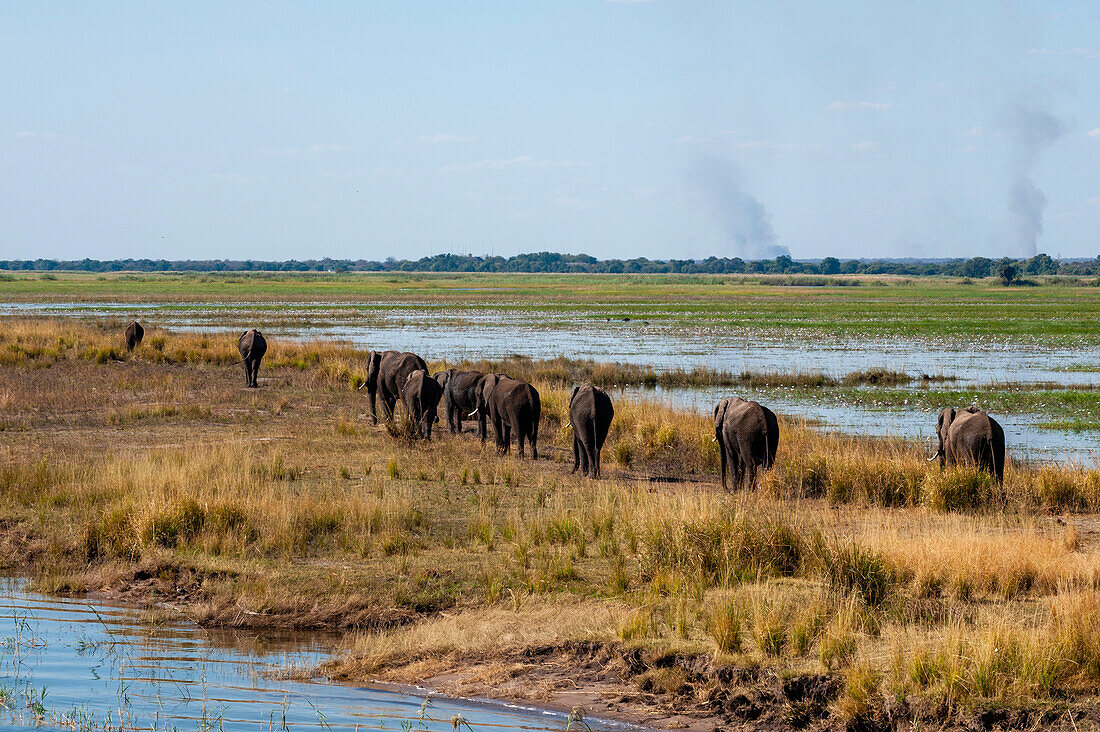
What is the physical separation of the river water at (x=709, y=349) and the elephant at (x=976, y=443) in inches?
105

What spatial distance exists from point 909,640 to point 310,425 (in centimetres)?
1673

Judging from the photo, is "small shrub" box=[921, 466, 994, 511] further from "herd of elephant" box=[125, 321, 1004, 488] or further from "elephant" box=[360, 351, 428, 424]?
"elephant" box=[360, 351, 428, 424]

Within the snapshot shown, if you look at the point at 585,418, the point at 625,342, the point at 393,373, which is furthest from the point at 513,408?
the point at 625,342

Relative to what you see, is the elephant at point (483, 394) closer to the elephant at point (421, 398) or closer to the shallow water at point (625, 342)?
the elephant at point (421, 398)

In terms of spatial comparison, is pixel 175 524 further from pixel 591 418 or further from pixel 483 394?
pixel 483 394

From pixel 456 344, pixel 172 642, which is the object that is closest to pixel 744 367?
pixel 456 344

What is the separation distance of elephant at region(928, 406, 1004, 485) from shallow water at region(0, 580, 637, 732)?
9564 millimetres

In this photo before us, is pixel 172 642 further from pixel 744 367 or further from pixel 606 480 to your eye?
pixel 744 367

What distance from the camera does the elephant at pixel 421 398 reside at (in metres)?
20.6

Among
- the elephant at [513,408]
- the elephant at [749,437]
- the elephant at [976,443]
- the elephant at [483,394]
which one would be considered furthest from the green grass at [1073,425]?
the elephant at [483,394]

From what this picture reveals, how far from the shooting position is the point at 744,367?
124ft

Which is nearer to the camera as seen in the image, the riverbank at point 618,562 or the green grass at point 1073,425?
the riverbank at point 618,562

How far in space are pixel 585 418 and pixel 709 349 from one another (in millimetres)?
30429

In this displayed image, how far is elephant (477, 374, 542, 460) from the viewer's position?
1873 cm
